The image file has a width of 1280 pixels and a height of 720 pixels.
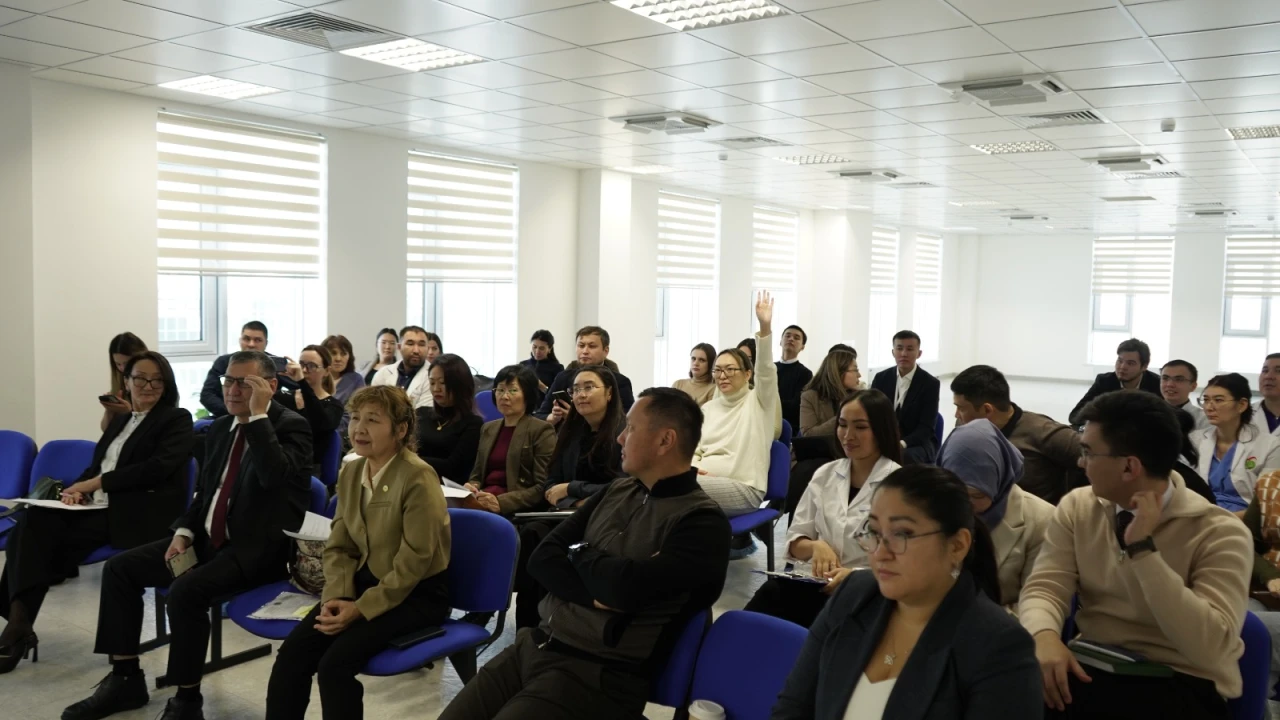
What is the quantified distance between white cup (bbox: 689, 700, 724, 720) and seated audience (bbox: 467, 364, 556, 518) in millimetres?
2231

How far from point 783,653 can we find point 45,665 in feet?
11.3

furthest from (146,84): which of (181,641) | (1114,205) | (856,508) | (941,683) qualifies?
(1114,205)

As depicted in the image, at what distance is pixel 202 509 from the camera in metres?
3.80

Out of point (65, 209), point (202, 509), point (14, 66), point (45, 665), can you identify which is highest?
point (14, 66)

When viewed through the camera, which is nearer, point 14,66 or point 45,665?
point 45,665

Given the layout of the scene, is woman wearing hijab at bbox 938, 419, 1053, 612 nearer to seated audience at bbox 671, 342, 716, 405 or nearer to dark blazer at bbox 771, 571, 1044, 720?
dark blazer at bbox 771, 571, 1044, 720

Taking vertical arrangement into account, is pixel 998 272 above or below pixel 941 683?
above

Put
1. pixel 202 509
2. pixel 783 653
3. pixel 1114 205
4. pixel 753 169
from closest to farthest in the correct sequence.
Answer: pixel 783 653
pixel 202 509
pixel 753 169
pixel 1114 205

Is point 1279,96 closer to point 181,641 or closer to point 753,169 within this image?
point 753,169

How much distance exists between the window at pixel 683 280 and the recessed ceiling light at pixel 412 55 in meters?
6.68

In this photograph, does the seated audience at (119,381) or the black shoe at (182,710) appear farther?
the seated audience at (119,381)

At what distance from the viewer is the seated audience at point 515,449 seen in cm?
460

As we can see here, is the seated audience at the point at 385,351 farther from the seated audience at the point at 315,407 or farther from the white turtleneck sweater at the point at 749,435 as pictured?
the white turtleneck sweater at the point at 749,435

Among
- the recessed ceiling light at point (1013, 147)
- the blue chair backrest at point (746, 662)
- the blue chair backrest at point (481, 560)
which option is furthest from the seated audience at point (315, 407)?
the recessed ceiling light at point (1013, 147)
